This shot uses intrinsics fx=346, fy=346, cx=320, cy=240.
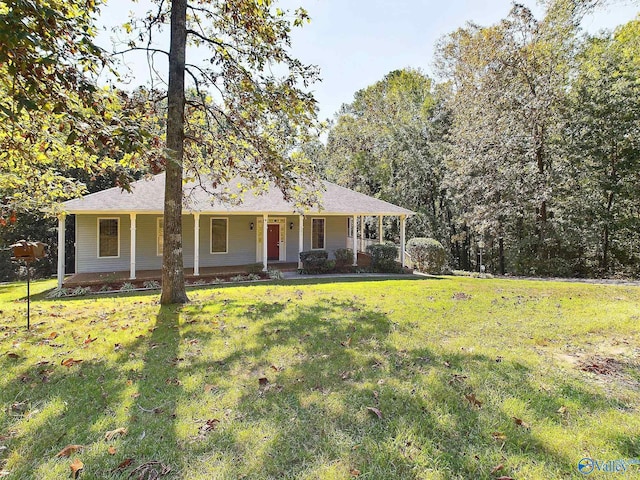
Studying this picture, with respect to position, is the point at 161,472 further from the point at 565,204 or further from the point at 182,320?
the point at 565,204

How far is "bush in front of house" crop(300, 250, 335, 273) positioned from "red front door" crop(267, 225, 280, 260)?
8.71ft

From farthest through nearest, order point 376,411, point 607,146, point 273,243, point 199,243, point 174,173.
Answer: point 273,243 < point 607,146 < point 199,243 < point 174,173 < point 376,411

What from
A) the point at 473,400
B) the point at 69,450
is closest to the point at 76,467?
the point at 69,450

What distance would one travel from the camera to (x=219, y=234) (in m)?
15.6

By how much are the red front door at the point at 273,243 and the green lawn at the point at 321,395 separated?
1089 centimetres

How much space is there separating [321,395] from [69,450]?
2022mm

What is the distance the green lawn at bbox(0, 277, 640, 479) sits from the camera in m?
2.45

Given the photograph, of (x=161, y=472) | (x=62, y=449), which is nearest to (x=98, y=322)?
(x=62, y=449)

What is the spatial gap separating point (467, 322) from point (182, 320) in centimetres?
494

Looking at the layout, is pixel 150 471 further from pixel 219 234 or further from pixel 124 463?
pixel 219 234

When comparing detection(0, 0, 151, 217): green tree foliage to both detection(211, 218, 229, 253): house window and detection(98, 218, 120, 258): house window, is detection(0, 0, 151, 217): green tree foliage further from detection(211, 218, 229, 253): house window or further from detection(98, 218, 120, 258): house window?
detection(211, 218, 229, 253): house window

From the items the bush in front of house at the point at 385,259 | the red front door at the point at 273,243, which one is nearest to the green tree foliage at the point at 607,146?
the bush in front of house at the point at 385,259

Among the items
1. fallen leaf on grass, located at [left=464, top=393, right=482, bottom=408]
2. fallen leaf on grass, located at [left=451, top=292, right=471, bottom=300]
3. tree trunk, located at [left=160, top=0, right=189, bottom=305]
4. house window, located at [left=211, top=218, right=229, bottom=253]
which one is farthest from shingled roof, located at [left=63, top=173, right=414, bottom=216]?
fallen leaf on grass, located at [left=464, top=393, right=482, bottom=408]

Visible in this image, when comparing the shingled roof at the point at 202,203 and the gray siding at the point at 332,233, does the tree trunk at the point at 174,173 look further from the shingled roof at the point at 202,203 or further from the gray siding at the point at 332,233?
the gray siding at the point at 332,233
